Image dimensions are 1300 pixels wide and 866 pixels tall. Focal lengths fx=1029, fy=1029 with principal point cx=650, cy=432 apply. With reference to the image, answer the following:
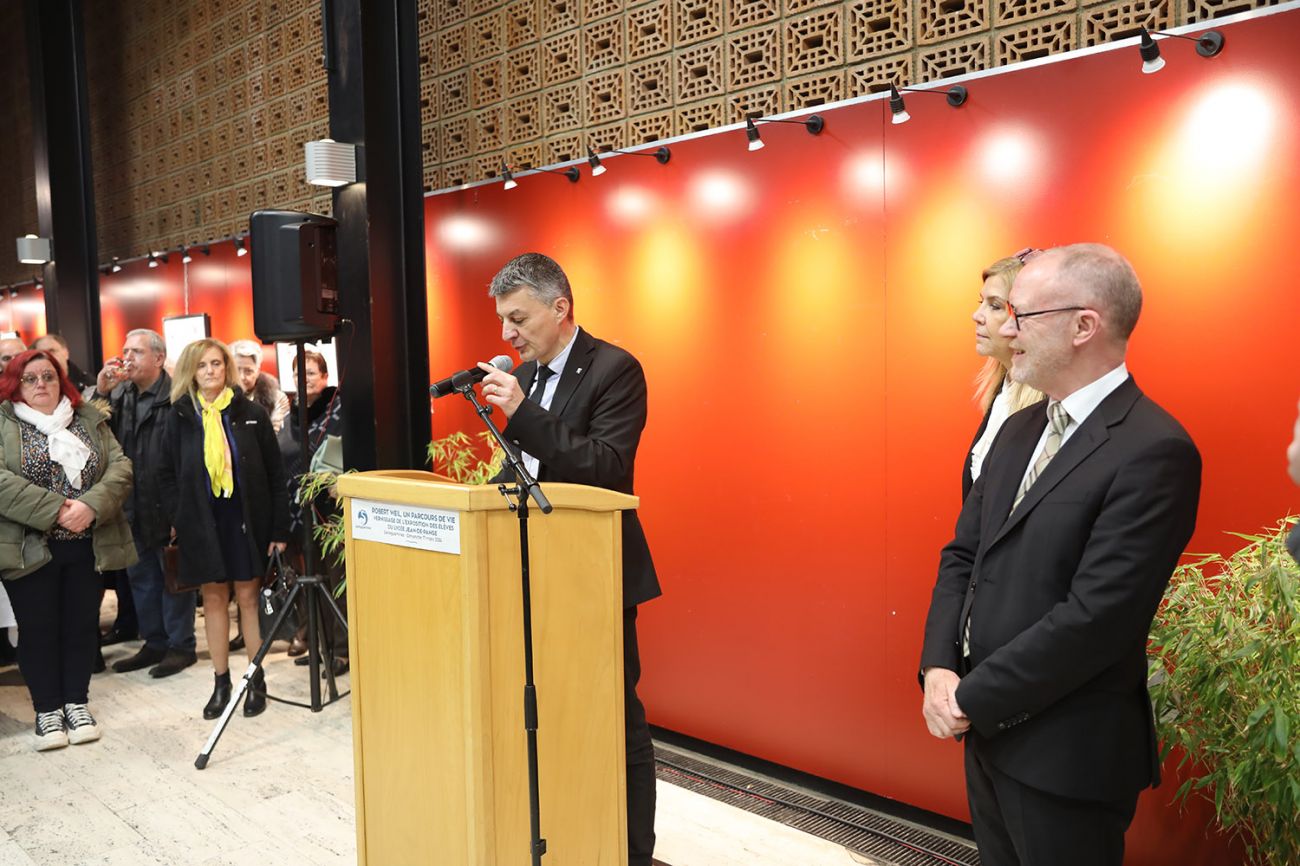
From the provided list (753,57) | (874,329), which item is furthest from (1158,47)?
(753,57)

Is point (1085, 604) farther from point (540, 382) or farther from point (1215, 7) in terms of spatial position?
point (1215, 7)

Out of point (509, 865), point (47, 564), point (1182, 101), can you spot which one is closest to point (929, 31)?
point (1182, 101)

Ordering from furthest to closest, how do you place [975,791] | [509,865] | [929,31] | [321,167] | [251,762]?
[321,167] < [251,762] < [929,31] < [509,865] < [975,791]

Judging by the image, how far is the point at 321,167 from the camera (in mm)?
4883

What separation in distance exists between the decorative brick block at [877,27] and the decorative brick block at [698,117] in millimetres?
623

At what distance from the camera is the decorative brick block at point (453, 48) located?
515cm

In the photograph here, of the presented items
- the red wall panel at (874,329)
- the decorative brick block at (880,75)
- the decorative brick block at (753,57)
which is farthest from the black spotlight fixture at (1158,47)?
the decorative brick block at (753,57)

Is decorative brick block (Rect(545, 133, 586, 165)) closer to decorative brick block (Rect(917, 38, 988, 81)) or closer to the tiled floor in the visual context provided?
decorative brick block (Rect(917, 38, 988, 81))

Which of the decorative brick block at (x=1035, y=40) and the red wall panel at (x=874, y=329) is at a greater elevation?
the decorative brick block at (x=1035, y=40)

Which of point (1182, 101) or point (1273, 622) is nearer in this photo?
point (1273, 622)

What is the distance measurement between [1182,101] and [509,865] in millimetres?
2599

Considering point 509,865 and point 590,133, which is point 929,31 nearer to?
point 590,133

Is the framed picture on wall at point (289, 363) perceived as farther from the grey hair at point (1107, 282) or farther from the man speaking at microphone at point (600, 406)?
the grey hair at point (1107, 282)

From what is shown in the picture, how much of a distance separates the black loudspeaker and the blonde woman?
305 cm
